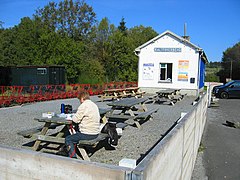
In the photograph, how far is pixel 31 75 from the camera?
1902 centimetres

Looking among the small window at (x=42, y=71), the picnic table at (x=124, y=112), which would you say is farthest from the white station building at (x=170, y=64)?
the picnic table at (x=124, y=112)

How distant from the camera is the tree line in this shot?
30.2 metres

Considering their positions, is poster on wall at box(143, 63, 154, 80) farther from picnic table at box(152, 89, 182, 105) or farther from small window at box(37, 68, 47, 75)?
small window at box(37, 68, 47, 75)

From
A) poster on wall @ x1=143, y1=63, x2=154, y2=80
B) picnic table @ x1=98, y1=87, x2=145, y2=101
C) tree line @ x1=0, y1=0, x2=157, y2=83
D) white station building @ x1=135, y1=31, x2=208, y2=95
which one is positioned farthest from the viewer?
tree line @ x1=0, y1=0, x2=157, y2=83

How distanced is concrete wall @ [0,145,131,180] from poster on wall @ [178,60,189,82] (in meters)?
19.9

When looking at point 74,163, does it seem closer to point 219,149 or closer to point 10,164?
point 10,164

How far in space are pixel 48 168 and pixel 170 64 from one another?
20470mm

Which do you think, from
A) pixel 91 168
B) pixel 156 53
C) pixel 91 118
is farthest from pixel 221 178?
pixel 156 53

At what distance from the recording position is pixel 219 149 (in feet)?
25.0

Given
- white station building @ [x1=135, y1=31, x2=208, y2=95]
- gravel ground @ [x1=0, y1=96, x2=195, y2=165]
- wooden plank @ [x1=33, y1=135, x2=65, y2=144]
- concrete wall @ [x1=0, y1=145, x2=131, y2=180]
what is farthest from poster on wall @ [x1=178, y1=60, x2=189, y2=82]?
concrete wall @ [x1=0, y1=145, x2=131, y2=180]

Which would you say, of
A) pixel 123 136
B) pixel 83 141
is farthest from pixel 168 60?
pixel 83 141

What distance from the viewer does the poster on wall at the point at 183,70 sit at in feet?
70.3

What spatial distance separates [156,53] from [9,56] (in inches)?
885

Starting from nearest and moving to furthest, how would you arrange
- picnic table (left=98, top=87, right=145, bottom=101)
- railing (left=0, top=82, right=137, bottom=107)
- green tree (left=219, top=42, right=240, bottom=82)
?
railing (left=0, top=82, right=137, bottom=107) → picnic table (left=98, top=87, right=145, bottom=101) → green tree (left=219, top=42, right=240, bottom=82)
